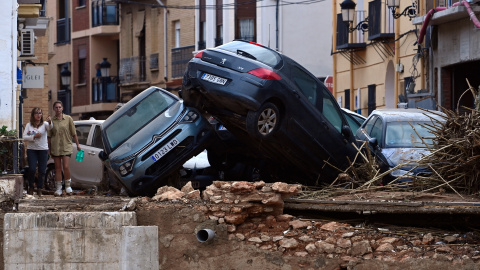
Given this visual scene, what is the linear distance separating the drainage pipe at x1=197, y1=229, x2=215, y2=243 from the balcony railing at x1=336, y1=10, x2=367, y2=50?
22836mm

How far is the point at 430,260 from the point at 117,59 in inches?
1900

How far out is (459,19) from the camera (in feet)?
93.4

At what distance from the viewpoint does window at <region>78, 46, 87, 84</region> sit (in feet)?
194

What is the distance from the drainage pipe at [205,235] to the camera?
13.1m

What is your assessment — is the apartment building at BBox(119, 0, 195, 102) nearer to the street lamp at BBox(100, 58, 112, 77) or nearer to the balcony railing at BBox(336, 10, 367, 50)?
the street lamp at BBox(100, 58, 112, 77)

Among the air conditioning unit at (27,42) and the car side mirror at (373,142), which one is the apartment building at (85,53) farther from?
the car side mirror at (373,142)

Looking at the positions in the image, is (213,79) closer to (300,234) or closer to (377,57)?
(300,234)

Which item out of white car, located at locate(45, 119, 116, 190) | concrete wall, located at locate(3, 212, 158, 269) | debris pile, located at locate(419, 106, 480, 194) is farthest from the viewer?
white car, located at locate(45, 119, 116, 190)

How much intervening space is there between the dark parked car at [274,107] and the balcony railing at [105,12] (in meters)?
40.0

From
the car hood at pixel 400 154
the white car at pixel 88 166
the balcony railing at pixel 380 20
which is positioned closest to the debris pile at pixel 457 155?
the car hood at pixel 400 154

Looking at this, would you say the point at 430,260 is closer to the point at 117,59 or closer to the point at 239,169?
the point at 239,169

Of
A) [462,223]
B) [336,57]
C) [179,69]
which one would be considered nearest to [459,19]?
[336,57]

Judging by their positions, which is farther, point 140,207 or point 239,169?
point 239,169

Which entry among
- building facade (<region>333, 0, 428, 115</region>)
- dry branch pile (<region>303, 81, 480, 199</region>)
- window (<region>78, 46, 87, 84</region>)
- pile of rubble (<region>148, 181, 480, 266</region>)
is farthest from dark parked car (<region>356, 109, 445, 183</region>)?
window (<region>78, 46, 87, 84</region>)
